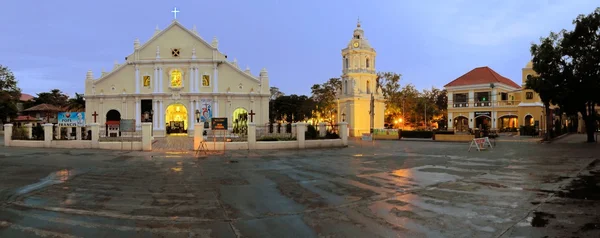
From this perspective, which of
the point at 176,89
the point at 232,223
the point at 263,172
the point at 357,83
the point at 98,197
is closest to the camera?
the point at 232,223

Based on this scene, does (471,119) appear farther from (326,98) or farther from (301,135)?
(301,135)

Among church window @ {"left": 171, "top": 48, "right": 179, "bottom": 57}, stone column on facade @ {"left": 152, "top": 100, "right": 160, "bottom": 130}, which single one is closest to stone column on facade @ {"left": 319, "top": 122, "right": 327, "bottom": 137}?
stone column on facade @ {"left": 152, "top": 100, "right": 160, "bottom": 130}

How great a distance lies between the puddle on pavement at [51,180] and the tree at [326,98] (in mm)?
48028

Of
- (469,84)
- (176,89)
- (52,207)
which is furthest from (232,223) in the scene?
(469,84)

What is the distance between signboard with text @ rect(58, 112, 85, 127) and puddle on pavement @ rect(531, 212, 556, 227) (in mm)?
25498

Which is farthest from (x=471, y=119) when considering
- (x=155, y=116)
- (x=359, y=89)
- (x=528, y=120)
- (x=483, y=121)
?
(x=155, y=116)

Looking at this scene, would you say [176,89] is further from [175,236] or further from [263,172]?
[175,236]

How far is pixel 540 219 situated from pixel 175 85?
42522 millimetres

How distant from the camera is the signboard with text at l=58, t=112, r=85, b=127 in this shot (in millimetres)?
25031

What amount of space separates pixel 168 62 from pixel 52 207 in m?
39.0

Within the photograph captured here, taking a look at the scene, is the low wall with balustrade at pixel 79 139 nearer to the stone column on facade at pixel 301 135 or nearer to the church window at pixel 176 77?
the stone column on facade at pixel 301 135

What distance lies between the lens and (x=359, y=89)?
49625 millimetres

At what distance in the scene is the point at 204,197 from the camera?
27.5ft

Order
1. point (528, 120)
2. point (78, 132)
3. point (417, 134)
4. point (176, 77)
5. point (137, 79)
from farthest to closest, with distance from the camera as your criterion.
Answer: point (528, 120) → point (176, 77) → point (137, 79) → point (417, 134) → point (78, 132)
